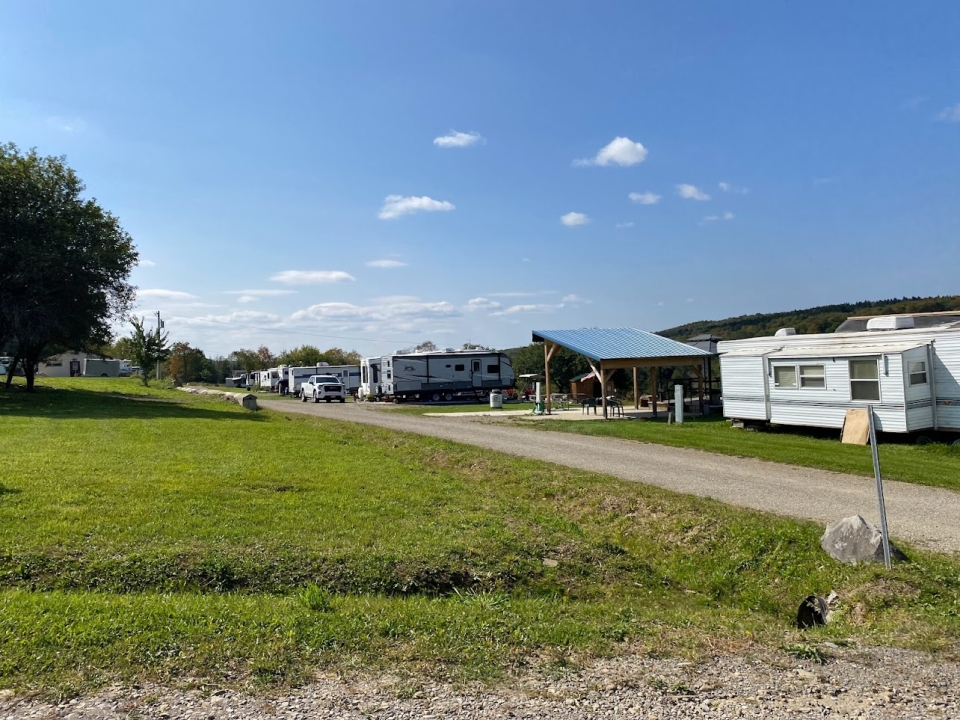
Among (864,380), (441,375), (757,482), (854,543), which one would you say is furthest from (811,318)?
(854,543)

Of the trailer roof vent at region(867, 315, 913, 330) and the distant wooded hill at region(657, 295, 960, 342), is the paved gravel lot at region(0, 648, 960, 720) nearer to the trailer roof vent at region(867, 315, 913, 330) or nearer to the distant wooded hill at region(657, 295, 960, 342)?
the trailer roof vent at region(867, 315, 913, 330)

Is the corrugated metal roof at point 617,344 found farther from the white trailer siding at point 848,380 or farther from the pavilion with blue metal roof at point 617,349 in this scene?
the white trailer siding at point 848,380

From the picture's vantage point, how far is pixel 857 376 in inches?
662

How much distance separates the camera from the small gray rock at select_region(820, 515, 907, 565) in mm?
6367

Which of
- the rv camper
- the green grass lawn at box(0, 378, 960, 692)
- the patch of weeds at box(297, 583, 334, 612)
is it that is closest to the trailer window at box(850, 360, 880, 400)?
the green grass lawn at box(0, 378, 960, 692)

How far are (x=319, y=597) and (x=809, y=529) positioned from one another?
5292 millimetres

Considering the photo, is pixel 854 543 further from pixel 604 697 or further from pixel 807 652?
pixel 604 697

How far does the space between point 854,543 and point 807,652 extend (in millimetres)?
2779

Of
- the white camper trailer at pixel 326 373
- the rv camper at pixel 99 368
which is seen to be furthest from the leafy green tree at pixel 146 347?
the rv camper at pixel 99 368

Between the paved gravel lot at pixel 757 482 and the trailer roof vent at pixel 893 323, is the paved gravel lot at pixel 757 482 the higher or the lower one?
the lower one

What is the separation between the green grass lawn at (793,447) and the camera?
38.6 ft

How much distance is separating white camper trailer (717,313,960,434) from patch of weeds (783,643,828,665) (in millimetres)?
12452

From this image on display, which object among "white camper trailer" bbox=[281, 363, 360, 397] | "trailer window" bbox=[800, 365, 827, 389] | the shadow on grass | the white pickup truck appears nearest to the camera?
"trailer window" bbox=[800, 365, 827, 389]

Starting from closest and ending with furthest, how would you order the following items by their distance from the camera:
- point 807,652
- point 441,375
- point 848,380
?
point 807,652 → point 848,380 → point 441,375
